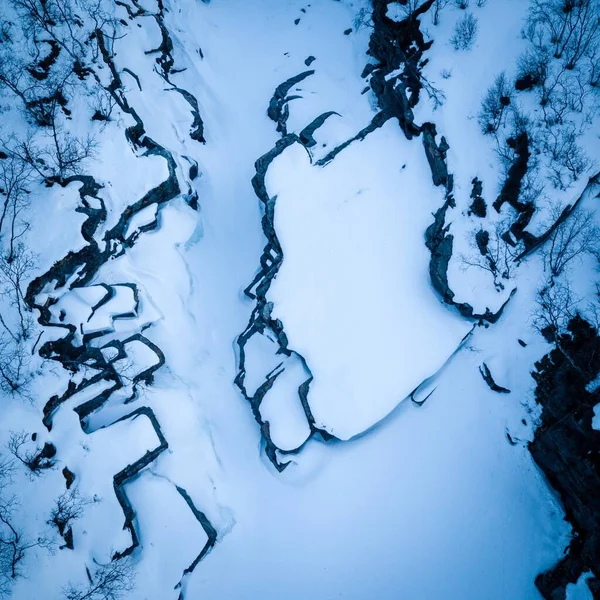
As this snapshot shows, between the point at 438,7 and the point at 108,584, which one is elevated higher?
the point at 438,7

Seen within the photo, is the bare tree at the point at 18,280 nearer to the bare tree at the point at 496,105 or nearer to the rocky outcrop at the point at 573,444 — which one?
the rocky outcrop at the point at 573,444

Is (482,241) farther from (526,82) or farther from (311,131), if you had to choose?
(311,131)

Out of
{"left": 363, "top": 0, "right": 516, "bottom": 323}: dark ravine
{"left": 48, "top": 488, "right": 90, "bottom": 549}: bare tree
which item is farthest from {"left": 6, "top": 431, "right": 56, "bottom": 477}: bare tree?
{"left": 363, "top": 0, "right": 516, "bottom": 323}: dark ravine

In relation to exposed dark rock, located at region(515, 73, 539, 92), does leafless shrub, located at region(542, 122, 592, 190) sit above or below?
below

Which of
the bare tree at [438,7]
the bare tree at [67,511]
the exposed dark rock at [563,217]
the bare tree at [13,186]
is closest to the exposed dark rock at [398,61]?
the bare tree at [438,7]

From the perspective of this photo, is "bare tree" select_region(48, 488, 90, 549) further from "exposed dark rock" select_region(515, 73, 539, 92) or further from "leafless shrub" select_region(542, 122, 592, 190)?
"exposed dark rock" select_region(515, 73, 539, 92)

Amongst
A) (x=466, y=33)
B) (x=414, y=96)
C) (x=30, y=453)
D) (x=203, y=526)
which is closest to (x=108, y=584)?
(x=203, y=526)
